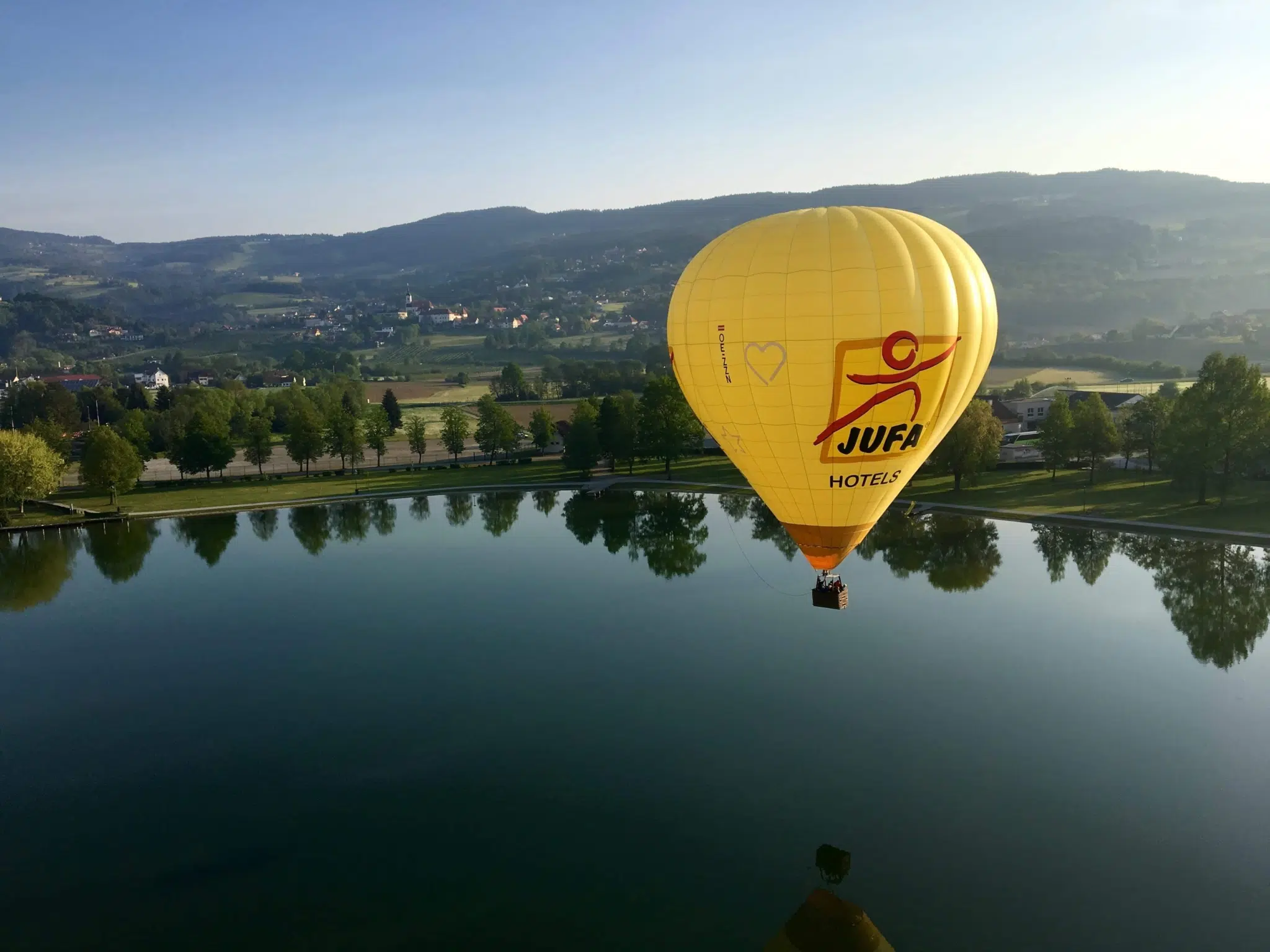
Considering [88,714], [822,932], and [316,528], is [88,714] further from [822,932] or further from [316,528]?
[316,528]

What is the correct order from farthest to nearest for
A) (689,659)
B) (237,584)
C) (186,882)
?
(237,584), (689,659), (186,882)

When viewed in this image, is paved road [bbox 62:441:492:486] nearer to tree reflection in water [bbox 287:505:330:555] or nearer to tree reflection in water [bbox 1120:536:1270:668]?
tree reflection in water [bbox 287:505:330:555]

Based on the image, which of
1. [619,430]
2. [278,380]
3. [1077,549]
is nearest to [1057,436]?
[1077,549]

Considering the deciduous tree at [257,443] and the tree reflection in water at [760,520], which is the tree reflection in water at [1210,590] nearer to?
the tree reflection in water at [760,520]

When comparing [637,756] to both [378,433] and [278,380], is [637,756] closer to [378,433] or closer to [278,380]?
[378,433]

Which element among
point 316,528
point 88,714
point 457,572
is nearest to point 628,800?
point 88,714

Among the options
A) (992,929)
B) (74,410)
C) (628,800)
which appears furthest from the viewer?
(74,410)

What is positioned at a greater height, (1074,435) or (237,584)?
(1074,435)
